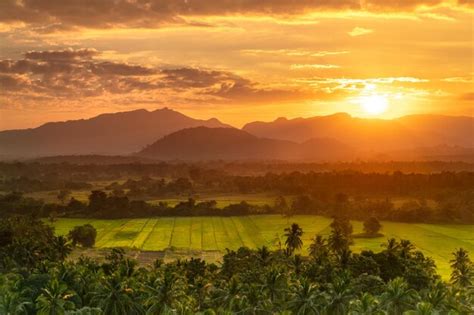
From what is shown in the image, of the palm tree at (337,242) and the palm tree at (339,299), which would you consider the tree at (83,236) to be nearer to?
the palm tree at (337,242)

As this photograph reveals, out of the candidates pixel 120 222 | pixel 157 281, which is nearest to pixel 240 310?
pixel 157 281

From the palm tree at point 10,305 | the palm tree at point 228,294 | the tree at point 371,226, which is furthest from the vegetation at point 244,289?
the tree at point 371,226

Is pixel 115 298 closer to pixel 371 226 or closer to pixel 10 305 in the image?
pixel 10 305

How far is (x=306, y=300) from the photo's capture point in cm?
7744

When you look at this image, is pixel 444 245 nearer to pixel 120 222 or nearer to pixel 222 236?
pixel 222 236

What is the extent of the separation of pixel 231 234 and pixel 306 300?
9000 cm

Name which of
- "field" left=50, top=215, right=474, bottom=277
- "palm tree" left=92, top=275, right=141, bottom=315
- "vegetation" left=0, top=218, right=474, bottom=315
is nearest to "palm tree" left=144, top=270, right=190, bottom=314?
"vegetation" left=0, top=218, right=474, bottom=315

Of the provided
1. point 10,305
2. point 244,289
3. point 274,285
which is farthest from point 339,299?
point 10,305

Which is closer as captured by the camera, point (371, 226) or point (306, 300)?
point (306, 300)

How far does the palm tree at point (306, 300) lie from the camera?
253 ft

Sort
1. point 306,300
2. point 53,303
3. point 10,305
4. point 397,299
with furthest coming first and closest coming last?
point 306,300 → point 397,299 → point 53,303 → point 10,305

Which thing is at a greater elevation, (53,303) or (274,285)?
(53,303)

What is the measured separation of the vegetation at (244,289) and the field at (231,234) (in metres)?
30.4

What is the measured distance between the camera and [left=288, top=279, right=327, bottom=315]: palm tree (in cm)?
7712
